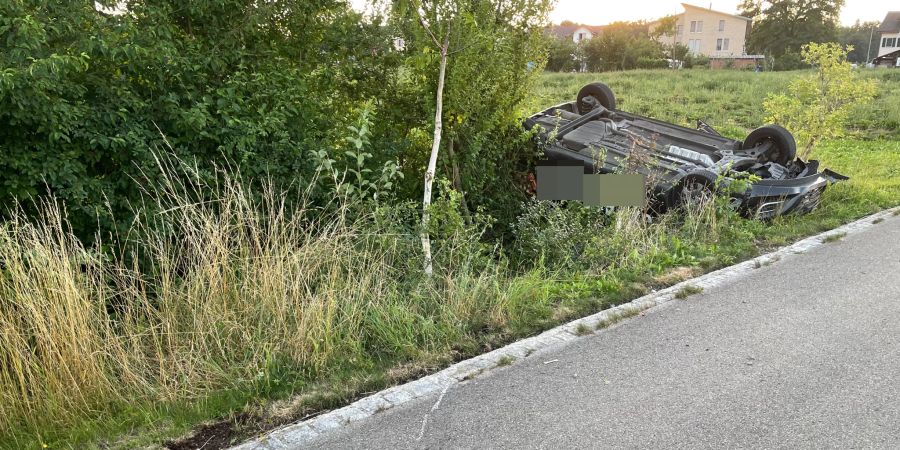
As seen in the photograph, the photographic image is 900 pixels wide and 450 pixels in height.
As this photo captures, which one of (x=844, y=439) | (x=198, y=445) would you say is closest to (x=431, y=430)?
(x=198, y=445)

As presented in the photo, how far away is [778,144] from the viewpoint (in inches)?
335

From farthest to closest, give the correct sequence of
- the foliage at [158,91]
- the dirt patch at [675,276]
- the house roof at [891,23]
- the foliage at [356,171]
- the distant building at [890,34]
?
1. the house roof at [891,23]
2. the distant building at [890,34]
3. the dirt patch at [675,276]
4. the foliage at [356,171]
5. the foliage at [158,91]

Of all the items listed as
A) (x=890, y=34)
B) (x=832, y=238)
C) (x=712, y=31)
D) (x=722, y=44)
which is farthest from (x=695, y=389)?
(x=890, y=34)

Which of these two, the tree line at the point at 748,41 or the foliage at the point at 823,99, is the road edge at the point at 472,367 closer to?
the foliage at the point at 823,99

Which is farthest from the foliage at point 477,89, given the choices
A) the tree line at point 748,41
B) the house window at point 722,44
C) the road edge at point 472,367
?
the house window at point 722,44

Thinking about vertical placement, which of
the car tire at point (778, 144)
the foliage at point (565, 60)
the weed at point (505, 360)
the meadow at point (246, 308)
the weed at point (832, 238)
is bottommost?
the weed at point (832, 238)

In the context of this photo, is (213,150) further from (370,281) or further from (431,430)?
(431,430)

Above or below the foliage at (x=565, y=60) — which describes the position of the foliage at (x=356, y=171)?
below

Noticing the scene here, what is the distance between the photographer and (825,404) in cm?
333

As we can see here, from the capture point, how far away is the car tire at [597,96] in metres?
10.1

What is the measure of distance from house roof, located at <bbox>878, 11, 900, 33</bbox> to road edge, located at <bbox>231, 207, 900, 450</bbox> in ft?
326

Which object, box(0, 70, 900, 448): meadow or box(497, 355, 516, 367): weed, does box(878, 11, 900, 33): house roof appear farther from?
box(497, 355, 516, 367): weed

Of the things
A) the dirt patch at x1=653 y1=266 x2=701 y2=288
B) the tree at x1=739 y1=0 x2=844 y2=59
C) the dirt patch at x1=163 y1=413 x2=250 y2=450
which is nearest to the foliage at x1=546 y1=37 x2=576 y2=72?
the tree at x1=739 y1=0 x2=844 y2=59

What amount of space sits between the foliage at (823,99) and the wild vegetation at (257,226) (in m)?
3.66
